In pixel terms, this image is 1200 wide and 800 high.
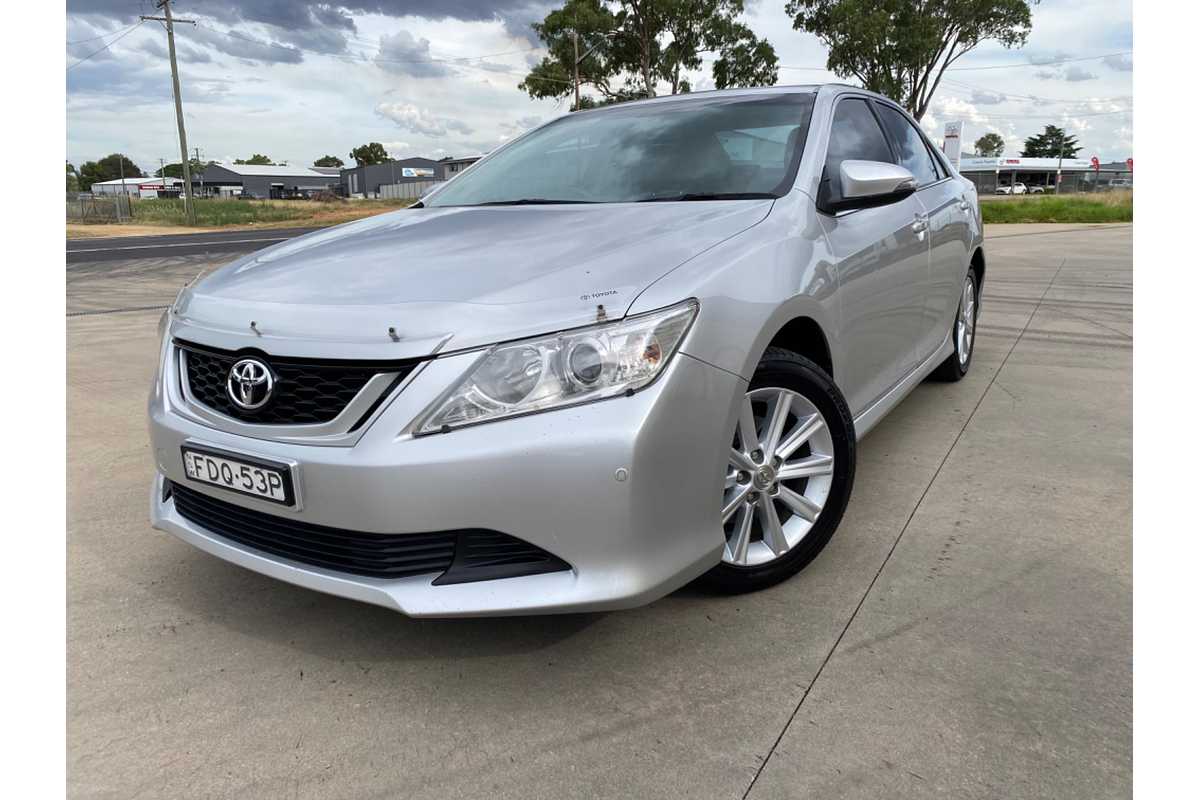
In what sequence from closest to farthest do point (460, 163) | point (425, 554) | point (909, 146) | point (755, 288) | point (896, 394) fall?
point (425, 554) < point (755, 288) < point (896, 394) < point (909, 146) < point (460, 163)

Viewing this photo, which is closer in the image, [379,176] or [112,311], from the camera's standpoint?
[112,311]

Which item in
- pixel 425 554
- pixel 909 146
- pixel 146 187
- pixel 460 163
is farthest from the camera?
pixel 146 187

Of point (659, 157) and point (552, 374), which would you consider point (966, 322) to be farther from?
point (552, 374)

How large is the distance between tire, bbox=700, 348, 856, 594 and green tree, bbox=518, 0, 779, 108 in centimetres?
3364

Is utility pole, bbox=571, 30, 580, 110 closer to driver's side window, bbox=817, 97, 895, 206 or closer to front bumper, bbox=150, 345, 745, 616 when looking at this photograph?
driver's side window, bbox=817, 97, 895, 206

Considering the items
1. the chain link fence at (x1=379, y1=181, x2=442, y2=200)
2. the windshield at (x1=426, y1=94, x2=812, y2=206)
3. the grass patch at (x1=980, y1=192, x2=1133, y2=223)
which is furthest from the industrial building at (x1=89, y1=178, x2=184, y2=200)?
the windshield at (x1=426, y1=94, x2=812, y2=206)

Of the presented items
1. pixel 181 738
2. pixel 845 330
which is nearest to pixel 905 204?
pixel 845 330

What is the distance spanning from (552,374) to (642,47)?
35.8 meters

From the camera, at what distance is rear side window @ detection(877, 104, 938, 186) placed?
3893 mm

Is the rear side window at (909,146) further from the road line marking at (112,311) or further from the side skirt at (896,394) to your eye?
the road line marking at (112,311)

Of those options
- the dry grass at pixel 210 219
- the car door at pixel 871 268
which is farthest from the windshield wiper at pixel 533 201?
the dry grass at pixel 210 219

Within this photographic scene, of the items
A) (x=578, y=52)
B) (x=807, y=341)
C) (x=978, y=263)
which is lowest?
(x=807, y=341)

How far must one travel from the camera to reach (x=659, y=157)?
2.97 m

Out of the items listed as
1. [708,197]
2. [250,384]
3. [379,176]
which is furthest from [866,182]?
[379,176]
